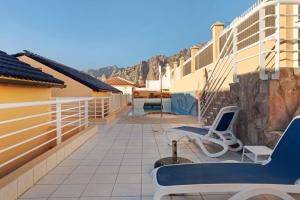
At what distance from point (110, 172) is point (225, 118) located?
268 cm

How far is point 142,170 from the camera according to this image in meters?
4.48

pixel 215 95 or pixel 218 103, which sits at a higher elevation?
pixel 215 95

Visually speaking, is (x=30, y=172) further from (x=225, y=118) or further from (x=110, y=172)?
(x=225, y=118)

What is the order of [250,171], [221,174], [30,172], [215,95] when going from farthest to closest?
[215,95] → [30,172] → [250,171] → [221,174]

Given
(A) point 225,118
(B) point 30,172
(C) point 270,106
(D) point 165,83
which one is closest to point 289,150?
(C) point 270,106

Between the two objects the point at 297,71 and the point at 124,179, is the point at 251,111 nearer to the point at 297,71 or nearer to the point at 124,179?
the point at 297,71

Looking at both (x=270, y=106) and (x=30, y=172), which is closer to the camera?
(x=30, y=172)

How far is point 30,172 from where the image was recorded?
372 cm

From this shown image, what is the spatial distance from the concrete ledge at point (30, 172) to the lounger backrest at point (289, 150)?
2.92m

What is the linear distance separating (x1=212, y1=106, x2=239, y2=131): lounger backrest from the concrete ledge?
116 inches

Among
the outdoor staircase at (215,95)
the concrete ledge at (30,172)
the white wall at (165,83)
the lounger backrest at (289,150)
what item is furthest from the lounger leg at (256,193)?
the white wall at (165,83)

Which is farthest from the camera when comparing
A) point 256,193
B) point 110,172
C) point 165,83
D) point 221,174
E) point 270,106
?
point 165,83

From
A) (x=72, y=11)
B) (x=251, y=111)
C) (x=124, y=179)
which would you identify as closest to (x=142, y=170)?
(x=124, y=179)

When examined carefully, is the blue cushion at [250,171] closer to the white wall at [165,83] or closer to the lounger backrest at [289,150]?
the lounger backrest at [289,150]
